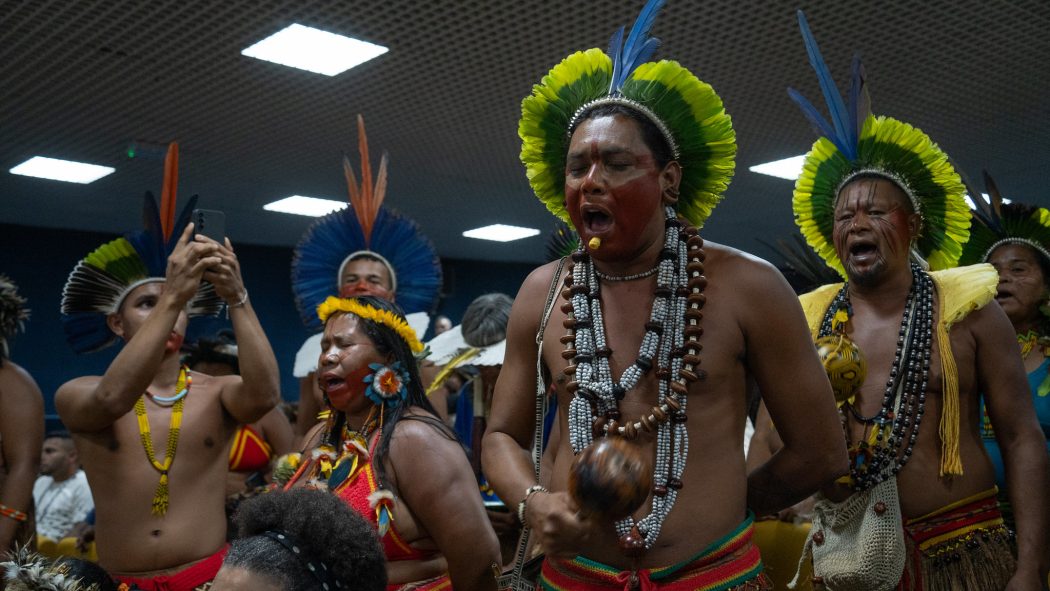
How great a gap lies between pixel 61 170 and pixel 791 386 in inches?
271

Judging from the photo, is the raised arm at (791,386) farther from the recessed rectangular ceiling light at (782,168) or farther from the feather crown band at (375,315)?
the recessed rectangular ceiling light at (782,168)

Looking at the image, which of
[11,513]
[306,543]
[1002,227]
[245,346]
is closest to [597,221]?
[306,543]

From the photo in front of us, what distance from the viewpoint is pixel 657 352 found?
5.79ft

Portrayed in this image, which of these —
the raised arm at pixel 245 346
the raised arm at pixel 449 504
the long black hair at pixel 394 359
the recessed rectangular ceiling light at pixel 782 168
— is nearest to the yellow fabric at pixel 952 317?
the raised arm at pixel 449 504

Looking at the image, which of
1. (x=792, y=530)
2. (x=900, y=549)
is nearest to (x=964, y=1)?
(x=792, y=530)

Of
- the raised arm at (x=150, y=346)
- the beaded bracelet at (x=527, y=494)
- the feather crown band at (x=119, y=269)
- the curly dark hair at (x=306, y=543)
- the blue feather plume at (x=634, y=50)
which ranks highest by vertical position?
the blue feather plume at (x=634, y=50)

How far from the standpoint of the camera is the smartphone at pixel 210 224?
118 inches

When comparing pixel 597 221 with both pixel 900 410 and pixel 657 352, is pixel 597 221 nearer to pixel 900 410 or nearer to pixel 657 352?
pixel 657 352

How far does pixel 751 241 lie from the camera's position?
1068 centimetres

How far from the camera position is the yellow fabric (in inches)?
96.3

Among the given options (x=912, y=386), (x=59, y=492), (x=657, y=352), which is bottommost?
(x=59, y=492)

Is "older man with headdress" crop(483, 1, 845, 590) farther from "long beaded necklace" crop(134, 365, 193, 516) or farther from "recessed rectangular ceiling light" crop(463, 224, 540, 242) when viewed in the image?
"recessed rectangular ceiling light" crop(463, 224, 540, 242)

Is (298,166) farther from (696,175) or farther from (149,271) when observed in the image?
(696,175)

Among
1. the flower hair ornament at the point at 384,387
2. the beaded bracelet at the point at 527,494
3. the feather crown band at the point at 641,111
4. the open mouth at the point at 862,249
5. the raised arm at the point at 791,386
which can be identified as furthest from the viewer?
the flower hair ornament at the point at 384,387
